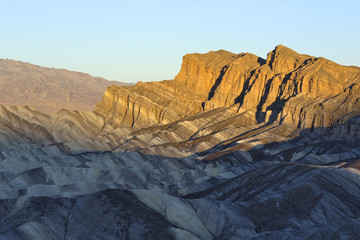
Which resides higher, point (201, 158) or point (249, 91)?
point (249, 91)

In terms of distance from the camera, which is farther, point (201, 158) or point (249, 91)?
point (249, 91)

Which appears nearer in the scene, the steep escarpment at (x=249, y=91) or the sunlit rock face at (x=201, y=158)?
the sunlit rock face at (x=201, y=158)

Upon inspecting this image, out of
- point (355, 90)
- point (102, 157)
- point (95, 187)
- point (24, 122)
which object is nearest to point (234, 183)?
point (95, 187)

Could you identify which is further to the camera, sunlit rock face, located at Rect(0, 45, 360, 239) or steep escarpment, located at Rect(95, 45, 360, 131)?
steep escarpment, located at Rect(95, 45, 360, 131)

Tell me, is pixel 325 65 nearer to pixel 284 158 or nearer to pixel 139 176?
pixel 284 158
